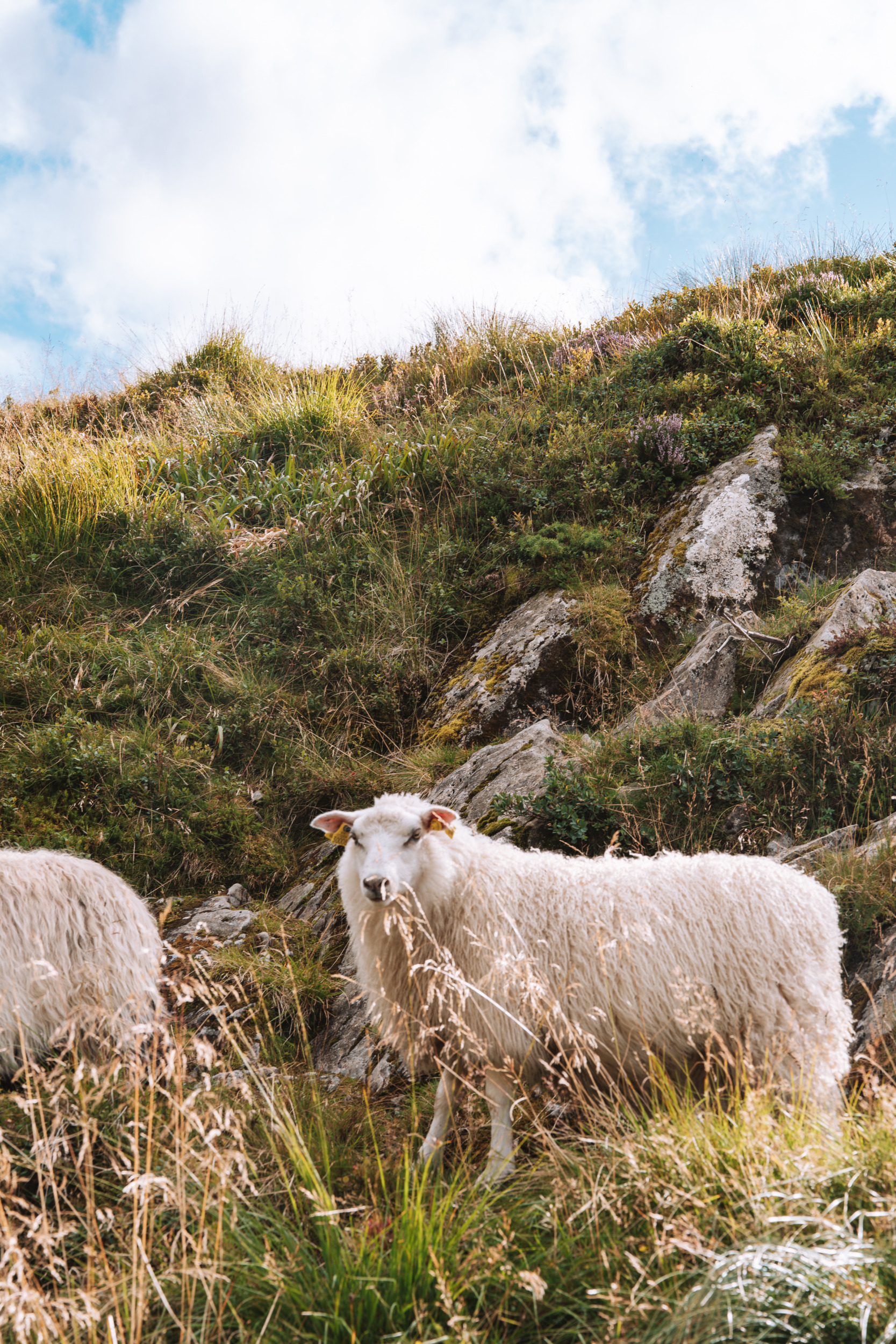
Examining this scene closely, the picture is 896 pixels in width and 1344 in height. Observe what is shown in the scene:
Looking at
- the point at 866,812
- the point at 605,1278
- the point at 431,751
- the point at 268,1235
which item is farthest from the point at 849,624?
the point at 268,1235

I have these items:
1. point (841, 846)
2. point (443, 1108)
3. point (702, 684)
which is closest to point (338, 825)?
point (443, 1108)

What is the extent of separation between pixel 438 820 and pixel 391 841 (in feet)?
0.76

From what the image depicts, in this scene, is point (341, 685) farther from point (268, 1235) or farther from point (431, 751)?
point (268, 1235)

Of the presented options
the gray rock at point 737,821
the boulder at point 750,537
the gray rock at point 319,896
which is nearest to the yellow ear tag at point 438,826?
the gray rock at point 319,896

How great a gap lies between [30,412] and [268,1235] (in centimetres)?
1455

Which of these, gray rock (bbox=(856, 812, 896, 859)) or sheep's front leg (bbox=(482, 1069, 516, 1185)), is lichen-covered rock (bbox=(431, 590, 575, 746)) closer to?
gray rock (bbox=(856, 812, 896, 859))

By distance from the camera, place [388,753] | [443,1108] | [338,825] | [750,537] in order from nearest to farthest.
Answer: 1. [443,1108]
2. [338,825]
3. [388,753]
4. [750,537]

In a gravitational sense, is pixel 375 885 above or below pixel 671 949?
above

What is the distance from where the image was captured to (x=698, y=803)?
473cm

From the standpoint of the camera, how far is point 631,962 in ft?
10.0

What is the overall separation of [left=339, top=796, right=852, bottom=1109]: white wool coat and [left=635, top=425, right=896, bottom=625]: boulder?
3776mm

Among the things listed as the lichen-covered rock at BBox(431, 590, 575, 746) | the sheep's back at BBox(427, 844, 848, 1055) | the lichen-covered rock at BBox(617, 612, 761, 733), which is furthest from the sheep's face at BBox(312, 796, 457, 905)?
the lichen-covered rock at BBox(431, 590, 575, 746)

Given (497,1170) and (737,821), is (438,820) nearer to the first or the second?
(497,1170)

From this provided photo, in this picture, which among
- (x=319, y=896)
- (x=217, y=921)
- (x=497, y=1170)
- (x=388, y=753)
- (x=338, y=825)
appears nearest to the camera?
(x=497, y=1170)
